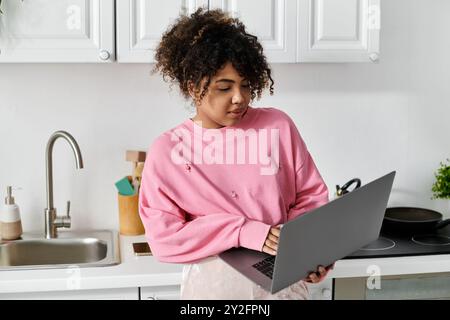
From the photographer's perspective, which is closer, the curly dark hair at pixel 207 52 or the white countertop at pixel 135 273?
the curly dark hair at pixel 207 52

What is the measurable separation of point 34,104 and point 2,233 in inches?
18.0

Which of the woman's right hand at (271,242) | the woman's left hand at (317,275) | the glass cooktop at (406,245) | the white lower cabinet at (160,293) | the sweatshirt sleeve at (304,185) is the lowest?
the white lower cabinet at (160,293)

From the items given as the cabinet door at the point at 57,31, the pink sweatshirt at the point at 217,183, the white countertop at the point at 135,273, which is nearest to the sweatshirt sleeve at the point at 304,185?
the pink sweatshirt at the point at 217,183

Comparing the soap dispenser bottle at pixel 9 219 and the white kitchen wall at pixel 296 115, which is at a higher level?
the white kitchen wall at pixel 296 115

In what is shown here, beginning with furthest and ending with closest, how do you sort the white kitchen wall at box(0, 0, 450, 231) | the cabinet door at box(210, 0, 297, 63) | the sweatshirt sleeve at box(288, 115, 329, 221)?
the white kitchen wall at box(0, 0, 450, 231) → the cabinet door at box(210, 0, 297, 63) → the sweatshirt sleeve at box(288, 115, 329, 221)

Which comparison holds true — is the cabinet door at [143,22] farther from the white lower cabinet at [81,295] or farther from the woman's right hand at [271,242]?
the woman's right hand at [271,242]

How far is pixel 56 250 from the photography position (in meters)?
2.37

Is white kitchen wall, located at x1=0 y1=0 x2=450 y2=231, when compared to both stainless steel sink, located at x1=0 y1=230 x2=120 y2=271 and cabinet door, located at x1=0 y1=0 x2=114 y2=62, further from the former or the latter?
cabinet door, located at x1=0 y1=0 x2=114 y2=62

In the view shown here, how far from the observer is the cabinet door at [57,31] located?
6.54 feet

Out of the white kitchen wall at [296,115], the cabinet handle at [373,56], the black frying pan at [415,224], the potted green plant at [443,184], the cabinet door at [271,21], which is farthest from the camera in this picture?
the potted green plant at [443,184]

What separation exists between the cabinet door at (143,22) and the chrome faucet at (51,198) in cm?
38

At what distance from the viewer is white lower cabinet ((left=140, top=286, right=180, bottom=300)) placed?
2014 mm

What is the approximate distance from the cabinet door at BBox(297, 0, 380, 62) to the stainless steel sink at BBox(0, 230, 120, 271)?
36.2 inches

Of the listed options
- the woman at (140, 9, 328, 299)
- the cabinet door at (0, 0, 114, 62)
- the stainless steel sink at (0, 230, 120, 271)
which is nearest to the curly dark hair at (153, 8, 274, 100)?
the woman at (140, 9, 328, 299)
